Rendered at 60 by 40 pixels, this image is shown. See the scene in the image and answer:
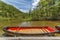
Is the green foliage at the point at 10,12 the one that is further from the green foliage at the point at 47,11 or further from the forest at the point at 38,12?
the green foliage at the point at 47,11

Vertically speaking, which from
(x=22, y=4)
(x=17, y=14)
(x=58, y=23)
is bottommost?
(x=58, y=23)

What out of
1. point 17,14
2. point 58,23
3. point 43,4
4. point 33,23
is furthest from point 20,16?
point 58,23

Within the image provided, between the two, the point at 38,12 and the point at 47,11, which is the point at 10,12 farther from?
the point at 47,11

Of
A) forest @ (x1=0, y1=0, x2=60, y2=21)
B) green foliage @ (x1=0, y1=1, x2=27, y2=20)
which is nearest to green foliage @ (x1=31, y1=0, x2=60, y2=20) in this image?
forest @ (x1=0, y1=0, x2=60, y2=21)

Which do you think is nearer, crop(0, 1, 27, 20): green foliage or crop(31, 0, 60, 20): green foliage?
crop(0, 1, 27, 20): green foliage

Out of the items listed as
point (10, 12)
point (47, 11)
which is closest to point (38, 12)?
point (47, 11)

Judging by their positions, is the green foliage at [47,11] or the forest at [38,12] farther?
the green foliage at [47,11]

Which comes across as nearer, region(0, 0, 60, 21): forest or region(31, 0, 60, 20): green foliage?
region(0, 0, 60, 21): forest

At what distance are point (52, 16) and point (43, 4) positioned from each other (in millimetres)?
483

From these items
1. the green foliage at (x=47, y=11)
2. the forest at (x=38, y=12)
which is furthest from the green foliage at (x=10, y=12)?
the green foliage at (x=47, y=11)

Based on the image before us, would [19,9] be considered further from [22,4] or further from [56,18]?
[56,18]

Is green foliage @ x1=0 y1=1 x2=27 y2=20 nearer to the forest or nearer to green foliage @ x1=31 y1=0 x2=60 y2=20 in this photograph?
the forest

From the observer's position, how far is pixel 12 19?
492 centimetres

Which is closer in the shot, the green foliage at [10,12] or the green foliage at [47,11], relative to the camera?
the green foliage at [10,12]
